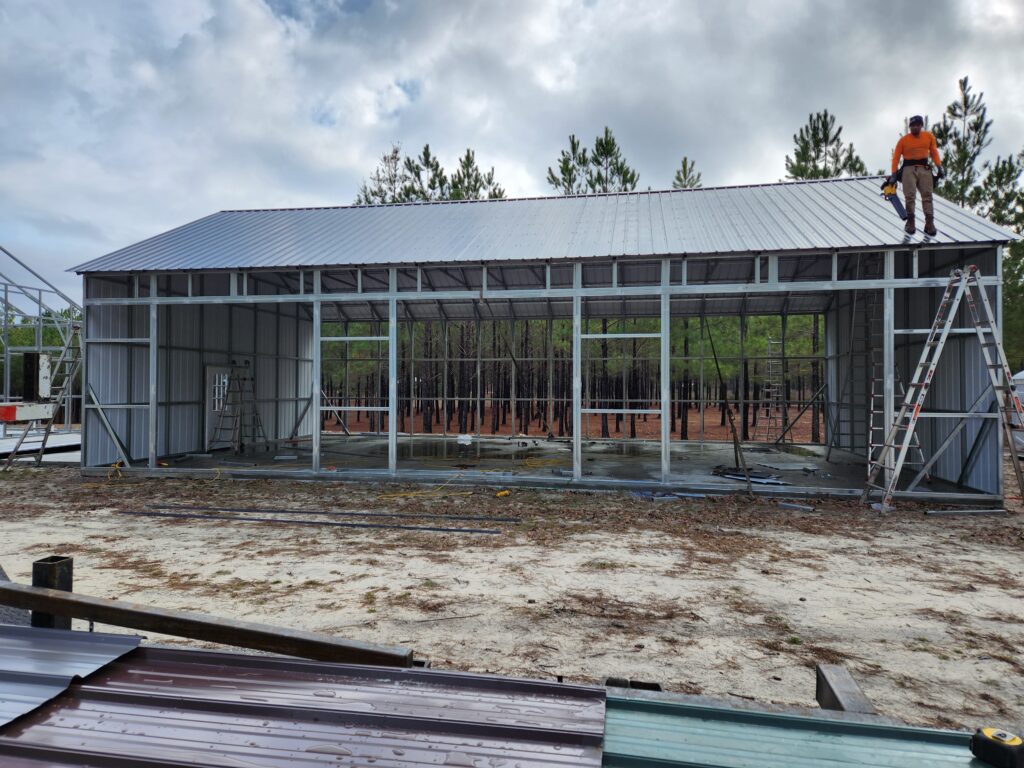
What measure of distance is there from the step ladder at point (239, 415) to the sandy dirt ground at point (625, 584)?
5898mm

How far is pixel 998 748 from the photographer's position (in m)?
1.80

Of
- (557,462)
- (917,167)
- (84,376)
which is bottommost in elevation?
(557,462)

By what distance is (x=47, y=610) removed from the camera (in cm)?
283

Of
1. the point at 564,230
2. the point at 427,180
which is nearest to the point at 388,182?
the point at 427,180

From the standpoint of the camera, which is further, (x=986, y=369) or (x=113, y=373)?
(x=113, y=373)

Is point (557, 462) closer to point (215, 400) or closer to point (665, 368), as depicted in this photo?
point (665, 368)

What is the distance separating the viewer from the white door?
54.1 ft

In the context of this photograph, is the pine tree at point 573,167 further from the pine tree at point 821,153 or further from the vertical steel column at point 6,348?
the vertical steel column at point 6,348

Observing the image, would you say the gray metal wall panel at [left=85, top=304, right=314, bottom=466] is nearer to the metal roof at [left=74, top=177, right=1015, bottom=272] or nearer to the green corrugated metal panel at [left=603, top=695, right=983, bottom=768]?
the metal roof at [left=74, top=177, right=1015, bottom=272]

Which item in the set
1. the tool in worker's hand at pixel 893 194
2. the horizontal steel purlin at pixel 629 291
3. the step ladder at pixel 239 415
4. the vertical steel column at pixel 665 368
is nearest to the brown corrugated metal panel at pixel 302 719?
the vertical steel column at pixel 665 368

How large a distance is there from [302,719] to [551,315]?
698 inches

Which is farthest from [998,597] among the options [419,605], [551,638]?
[419,605]

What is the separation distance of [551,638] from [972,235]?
1032cm

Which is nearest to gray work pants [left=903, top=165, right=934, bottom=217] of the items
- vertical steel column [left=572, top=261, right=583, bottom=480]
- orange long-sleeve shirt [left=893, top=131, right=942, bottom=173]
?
orange long-sleeve shirt [left=893, top=131, right=942, bottom=173]
